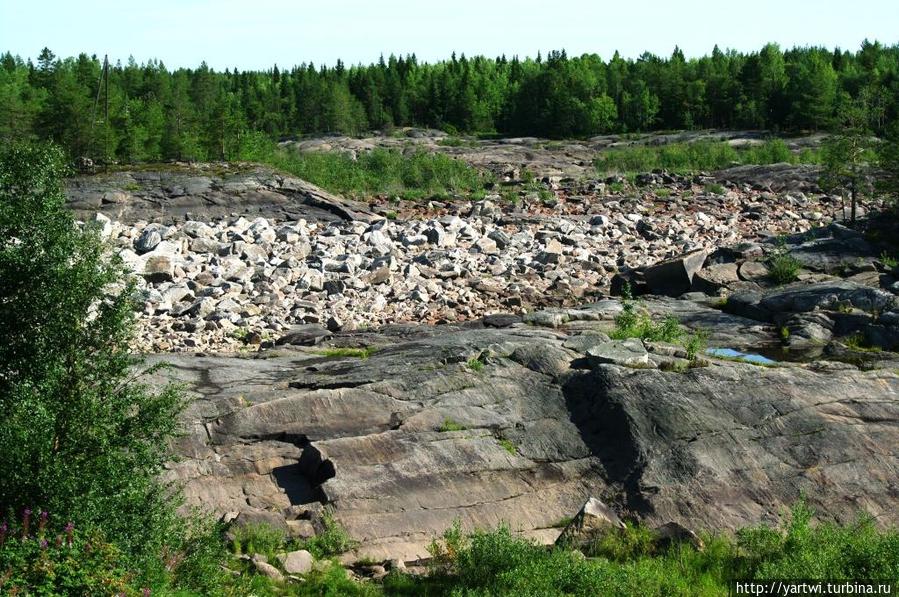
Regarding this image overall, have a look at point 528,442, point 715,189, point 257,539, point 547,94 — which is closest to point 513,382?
point 528,442

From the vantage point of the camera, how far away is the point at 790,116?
86812mm

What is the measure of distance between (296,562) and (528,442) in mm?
4885

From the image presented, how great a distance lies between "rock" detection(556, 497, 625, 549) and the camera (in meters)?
12.0

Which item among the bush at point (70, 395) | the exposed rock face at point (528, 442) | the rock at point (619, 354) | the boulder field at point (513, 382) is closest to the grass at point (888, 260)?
the boulder field at point (513, 382)

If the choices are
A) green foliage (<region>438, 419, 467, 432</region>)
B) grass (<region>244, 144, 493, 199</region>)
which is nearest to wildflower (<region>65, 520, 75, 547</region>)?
green foliage (<region>438, 419, 467, 432</region>)

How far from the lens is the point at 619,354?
17.0 metres

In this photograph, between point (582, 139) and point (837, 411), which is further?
point (582, 139)

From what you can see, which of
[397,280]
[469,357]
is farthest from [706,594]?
[397,280]

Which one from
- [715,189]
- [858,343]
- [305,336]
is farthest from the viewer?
[715,189]

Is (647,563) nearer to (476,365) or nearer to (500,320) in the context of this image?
(476,365)

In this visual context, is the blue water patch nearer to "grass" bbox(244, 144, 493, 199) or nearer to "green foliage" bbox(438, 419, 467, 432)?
"green foliage" bbox(438, 419, 467, 432)

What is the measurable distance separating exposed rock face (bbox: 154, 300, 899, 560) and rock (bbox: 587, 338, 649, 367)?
229 millimetres

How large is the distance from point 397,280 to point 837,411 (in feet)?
51.3

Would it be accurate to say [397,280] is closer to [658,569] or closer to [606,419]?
[606,419]
